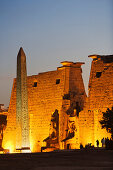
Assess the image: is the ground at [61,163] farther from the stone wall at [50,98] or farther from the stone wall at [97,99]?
Answer: the stone wall at [50,98]

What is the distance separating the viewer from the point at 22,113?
25.2 meters

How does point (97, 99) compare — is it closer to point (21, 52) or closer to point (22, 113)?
point (22, 113)

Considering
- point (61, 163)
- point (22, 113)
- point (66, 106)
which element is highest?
point (66, 106)

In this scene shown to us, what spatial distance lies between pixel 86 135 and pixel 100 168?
642 inches

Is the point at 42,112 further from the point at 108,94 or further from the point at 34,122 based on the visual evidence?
the point at 108,94

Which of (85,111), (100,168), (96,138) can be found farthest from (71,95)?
(100,168)

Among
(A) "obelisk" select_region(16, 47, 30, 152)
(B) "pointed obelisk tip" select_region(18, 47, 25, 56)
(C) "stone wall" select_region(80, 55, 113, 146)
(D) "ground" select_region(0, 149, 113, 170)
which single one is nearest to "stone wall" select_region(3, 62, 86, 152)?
(C) "stone wall" select_region(80, 55, 113, 146)

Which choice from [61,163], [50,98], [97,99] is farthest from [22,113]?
Result: [61,163]

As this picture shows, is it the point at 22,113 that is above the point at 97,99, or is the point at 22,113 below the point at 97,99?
below

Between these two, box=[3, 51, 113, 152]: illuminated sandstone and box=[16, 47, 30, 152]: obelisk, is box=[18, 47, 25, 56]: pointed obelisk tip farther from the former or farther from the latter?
box=[3, 51, 113, 152]: illuminated sandstone

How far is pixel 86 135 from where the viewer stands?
2681cm

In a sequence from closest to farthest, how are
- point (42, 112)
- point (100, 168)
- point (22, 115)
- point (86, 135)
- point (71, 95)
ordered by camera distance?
1. point (100, 168)
2. point (22, 115)
3. point (86, 135)
4. point (71, 95)
5. point (42, 112)

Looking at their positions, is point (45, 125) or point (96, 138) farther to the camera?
point (45, 125)

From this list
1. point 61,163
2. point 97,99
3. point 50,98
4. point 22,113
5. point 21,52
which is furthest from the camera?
point 50,98
